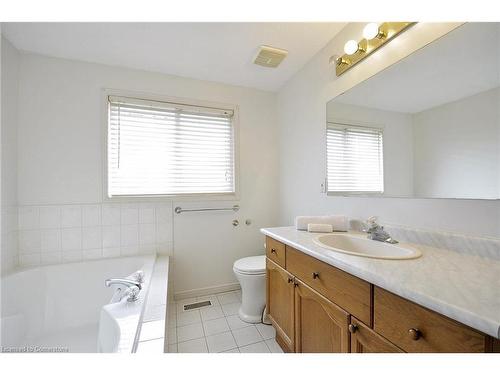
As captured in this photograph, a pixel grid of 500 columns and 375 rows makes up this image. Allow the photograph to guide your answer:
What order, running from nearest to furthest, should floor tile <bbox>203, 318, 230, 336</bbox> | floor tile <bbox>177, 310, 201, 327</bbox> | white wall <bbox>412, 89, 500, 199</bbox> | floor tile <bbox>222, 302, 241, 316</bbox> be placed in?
1. white wall <bbox>412, 89, 500, 199</bbox>
2. floor tile <bbox>203, 318, 230, 336</bbox>
3. floor tile <bbox>177, 310, 201, 327</bbox>
4. floor tile <bbox>222, 302, 241, 316</bbox>

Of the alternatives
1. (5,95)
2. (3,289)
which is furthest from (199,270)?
(5,95)

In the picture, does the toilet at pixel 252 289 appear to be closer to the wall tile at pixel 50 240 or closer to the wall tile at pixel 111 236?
the wall tile at pixel 111 236

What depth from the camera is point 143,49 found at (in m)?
1.63

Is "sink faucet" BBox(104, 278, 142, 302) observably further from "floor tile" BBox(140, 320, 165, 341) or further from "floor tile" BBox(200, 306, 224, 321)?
"floor tile" BBox(200, 306, 224, 321)

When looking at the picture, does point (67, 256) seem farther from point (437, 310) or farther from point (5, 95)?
point (437, 310)

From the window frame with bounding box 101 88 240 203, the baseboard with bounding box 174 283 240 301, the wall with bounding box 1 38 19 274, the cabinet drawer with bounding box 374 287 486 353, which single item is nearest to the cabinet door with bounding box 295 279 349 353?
the cabinet drawer with bounding box 374 287 486 353

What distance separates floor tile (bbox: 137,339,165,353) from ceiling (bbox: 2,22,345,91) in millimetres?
1820

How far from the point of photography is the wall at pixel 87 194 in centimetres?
164

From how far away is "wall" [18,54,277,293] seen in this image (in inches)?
64.7

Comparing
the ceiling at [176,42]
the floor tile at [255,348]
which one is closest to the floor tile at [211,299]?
the floor tile at [255,348]

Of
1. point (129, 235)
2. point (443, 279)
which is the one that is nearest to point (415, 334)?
point (443, 279)

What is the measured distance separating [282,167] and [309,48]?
110cm

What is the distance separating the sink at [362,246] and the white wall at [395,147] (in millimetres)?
301

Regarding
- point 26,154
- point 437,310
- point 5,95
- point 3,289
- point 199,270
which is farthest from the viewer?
point 199,270
